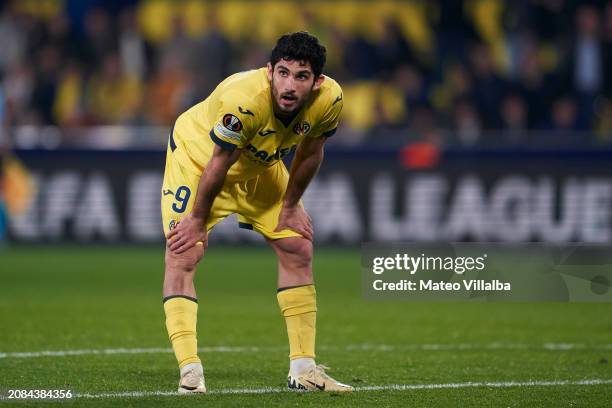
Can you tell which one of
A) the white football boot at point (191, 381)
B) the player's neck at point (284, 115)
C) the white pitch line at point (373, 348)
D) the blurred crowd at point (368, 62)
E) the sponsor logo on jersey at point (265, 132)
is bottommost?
the white football boot at point (191, 381)

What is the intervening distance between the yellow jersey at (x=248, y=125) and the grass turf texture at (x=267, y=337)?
1.35m

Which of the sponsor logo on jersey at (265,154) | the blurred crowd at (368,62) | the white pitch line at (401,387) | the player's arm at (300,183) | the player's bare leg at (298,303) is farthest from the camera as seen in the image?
the blurred crowd at (368,62)

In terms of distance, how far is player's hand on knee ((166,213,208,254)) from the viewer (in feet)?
22.0

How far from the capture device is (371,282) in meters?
8.48

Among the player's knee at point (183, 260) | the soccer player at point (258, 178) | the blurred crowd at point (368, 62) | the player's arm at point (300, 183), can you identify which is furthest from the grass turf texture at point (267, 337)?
the blurred crowd at point (368, 62)

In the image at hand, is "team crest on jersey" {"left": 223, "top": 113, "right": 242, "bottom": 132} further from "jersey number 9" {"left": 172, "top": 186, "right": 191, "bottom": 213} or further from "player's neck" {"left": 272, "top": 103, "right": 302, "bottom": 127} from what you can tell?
"jersey number 9" {"left": 172, "top": 186, "right": 191, "bottom": 213}

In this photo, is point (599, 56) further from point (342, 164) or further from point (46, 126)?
point (46, 126)

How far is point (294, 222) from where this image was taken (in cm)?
714

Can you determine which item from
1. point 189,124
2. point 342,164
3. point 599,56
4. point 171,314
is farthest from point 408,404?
point 599,56

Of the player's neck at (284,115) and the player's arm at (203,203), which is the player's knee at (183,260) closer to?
the player's arm at (203,203)

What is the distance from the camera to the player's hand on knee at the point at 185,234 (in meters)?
→ 6.72

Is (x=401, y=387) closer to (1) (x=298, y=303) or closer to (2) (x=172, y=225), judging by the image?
(1) (x=298, y=303)

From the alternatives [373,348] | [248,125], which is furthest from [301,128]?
[373,348]

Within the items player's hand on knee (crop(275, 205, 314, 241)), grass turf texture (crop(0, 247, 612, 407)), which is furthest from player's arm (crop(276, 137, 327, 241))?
grass turf texture (crop(0, 247, 612, 407))
